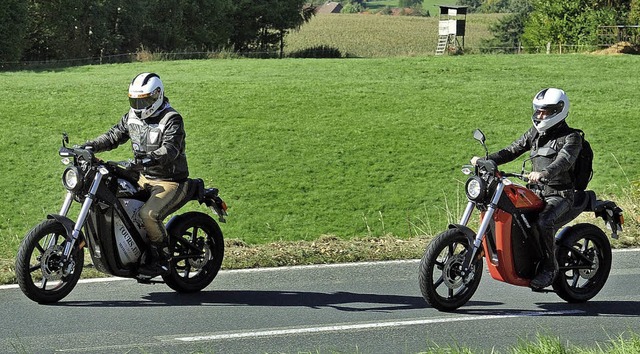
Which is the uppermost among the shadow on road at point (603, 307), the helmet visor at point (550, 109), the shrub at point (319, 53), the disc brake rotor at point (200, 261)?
the helmet visor at point (550, 109)

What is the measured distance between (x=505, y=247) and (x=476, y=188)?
2.05ft

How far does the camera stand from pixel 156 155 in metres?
9.51

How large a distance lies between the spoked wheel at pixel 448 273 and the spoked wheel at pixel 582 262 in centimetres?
98

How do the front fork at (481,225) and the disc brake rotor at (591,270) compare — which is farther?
the disc brake rotor at (591,270)

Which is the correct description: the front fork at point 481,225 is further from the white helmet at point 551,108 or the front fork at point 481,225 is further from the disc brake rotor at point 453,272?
the white helmet at point 551,108

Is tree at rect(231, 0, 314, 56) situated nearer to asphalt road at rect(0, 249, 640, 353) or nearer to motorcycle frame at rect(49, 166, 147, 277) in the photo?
asphalt road at rect(0, 249, 640, 353)

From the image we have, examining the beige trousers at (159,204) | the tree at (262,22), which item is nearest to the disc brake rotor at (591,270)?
the beige trousers at (159,204)

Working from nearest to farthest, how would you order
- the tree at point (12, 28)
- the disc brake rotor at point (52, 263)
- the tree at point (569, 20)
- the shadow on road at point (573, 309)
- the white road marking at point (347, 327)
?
1. the white road marking at point (347, 327)
2. the disc brake rotor at point (52, 263)
3. the shadow on road at point (573, 309)
4. the tree at point (12, 28)
5. the tree at point (569, 20)

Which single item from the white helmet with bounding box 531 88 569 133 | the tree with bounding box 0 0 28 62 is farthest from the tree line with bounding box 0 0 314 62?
the white helmet with bounding box 531 88 569 133

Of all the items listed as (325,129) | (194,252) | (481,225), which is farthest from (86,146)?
(325,129)

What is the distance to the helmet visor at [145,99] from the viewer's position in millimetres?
9672

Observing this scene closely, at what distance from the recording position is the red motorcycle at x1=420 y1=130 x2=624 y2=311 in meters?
9.12

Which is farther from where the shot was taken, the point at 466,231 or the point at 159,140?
the point at 159,140

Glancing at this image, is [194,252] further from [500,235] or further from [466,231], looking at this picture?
[500,235]
